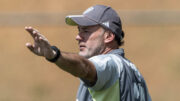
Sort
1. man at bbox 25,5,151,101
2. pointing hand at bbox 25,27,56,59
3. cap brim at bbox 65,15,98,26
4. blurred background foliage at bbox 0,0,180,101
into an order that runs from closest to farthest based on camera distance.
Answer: pointing hand at bbox 25,27,56,59 < man at bbox 25,5,151,101 < cap brim at bbox 65,15,98,26 < blurred background foliage at bbox 0,0,180,101

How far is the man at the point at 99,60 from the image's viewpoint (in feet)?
14.2

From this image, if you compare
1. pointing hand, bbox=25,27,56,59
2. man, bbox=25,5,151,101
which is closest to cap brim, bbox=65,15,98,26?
man, bbox=25,5,151,101

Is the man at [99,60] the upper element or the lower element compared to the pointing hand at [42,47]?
lower

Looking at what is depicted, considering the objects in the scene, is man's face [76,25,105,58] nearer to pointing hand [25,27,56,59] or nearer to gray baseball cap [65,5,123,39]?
gray baseball cap [65,5,123,39]

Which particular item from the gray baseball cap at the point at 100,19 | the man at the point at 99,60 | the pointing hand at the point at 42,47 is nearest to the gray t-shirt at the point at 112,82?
the man at the point at 99,60

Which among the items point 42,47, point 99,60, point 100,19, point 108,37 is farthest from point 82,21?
point 42,47

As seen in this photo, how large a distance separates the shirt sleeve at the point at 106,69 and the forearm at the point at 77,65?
7cm

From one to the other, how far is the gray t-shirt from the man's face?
21 centimetres

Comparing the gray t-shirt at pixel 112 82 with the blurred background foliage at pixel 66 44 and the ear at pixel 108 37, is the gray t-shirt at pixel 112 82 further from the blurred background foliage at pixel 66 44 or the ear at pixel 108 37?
the blurred background foliage at pixel 66 44

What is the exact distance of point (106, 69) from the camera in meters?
4.75

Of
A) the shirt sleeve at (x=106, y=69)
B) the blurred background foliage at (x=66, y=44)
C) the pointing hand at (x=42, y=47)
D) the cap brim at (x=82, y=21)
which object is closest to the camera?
the pointing hand at (x=42, y=47)

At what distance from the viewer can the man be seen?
4343mm

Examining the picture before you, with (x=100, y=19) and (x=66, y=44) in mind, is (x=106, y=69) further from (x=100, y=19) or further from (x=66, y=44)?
(x=66, y=44)

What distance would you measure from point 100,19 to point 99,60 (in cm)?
62
